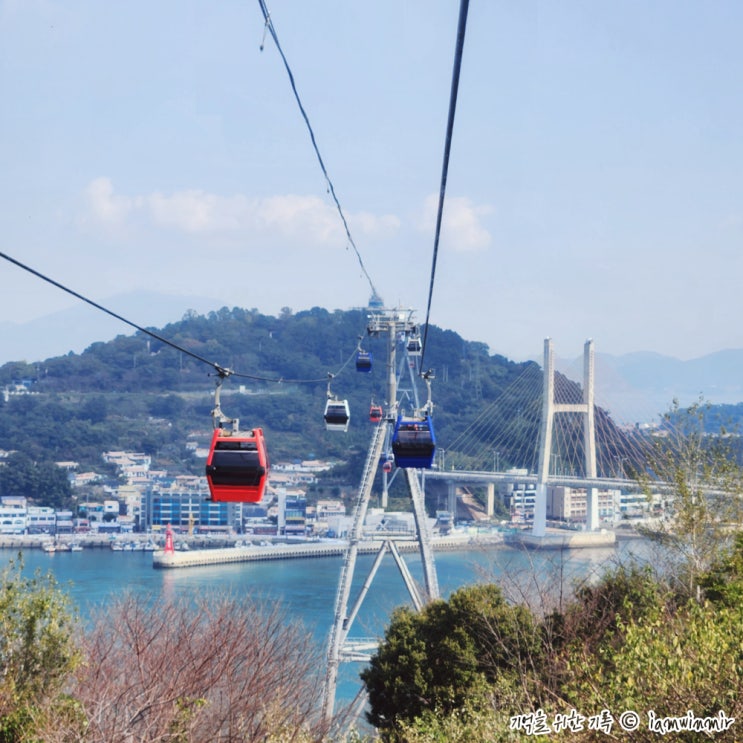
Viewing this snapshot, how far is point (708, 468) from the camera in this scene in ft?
24.3

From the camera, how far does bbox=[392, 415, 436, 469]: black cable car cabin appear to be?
5.78 m

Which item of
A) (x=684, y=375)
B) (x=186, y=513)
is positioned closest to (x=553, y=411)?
(x=186, y=513)

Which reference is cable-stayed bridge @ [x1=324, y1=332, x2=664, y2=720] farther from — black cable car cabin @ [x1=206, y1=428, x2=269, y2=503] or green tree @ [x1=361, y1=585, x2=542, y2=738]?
black cable car cabin @ [x1=206, y1=428, x2=269, y2=503]

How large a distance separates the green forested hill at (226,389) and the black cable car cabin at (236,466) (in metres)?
36.3

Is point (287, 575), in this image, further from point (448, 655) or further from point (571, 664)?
point (571, 664)

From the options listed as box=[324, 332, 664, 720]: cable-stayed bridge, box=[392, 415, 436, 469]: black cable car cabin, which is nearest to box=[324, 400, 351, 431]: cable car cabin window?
box=[324, 332, 664, 720]: cable-stayed bridge

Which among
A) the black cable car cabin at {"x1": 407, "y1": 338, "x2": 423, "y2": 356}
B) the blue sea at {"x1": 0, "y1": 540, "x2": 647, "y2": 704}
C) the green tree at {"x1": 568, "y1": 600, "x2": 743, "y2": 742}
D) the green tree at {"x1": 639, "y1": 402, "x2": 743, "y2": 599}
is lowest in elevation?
the blue sea at {"x1": 0, "y1": 540, "x2": 647, "y2": 704}

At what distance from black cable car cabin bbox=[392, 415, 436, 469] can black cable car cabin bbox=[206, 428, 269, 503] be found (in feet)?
7.42

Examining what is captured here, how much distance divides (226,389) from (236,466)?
47.8m

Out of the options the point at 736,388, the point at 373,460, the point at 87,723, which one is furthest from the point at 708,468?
the point at 736,388

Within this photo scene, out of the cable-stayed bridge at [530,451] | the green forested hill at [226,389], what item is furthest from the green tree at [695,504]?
the green forested hill at [226,389]

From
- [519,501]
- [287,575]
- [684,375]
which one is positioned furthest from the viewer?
[684,375]

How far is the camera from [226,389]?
50.9 m

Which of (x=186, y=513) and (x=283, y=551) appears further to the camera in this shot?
(x=186, y=513)
